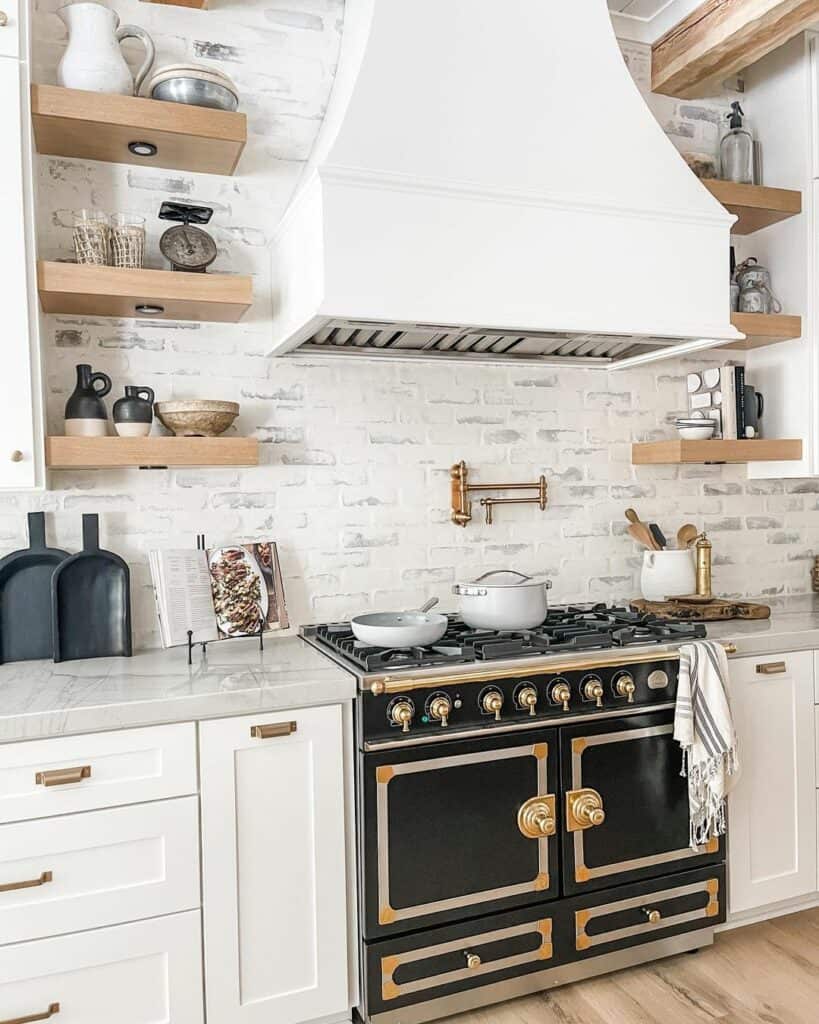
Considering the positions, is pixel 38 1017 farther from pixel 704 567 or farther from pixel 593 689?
pixel 704 567

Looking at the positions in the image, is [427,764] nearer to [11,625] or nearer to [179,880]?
[179,880]

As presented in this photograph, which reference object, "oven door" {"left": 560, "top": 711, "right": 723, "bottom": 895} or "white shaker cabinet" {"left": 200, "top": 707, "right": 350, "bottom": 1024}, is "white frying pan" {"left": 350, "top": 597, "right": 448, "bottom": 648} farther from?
"oven door" {"left": 560, "top": 711, "right": 723, "bottom": 895}

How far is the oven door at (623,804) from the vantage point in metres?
2.20

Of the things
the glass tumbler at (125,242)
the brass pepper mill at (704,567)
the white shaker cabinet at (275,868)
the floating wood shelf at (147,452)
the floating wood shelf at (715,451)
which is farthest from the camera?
the brass pepper mill at (704,567)

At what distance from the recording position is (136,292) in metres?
2.16

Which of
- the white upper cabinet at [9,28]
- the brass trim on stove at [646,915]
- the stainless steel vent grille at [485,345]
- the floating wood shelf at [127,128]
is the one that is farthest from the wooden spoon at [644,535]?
the white upper cabinet at [9,28]

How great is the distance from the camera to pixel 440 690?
2.05 meters

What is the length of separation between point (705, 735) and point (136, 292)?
1904 mm

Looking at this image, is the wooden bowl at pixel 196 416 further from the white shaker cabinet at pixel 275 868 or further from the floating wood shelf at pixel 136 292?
the white shaker cabinet at pixel 275 868

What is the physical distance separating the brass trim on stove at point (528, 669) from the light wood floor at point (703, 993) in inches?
34.4

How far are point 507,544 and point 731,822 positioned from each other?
42.3 inches

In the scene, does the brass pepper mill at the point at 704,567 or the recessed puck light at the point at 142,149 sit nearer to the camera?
the recessed puck light at the point at 142,149

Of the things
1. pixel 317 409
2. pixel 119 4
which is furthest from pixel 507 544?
pixel 119 4

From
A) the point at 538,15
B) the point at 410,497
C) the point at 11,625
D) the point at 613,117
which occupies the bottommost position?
the point at 11,625
